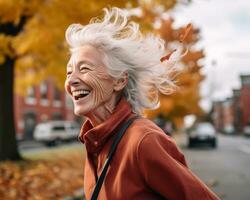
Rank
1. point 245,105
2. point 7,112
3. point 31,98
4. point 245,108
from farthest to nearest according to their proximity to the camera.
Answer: point 245,108
point 245,105
point 31,98
point 7,112

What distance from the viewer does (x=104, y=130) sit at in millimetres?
1899

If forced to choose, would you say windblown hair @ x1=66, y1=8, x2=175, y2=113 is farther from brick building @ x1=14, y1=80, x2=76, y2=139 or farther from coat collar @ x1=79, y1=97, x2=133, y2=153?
brick building @ x1=14, y1=80, x2=76, y2=139

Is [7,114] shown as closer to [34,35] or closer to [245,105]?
[34,35]

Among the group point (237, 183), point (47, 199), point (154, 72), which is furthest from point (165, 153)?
point (237, 183)

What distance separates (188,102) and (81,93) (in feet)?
112

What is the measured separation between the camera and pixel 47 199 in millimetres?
7957

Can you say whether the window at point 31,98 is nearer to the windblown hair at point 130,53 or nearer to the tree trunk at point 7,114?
the tree trunk at point 7,114

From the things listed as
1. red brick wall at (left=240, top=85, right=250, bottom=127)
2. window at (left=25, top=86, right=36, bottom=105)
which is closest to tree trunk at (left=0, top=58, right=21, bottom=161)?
window at (left=25, top=86, right=36, bottom=105)

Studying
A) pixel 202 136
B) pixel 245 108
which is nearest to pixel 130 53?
pixel 202 136

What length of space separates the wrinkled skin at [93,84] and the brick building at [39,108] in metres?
35.3

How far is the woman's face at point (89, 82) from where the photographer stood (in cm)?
201

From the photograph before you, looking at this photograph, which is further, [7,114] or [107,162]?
[7,114]

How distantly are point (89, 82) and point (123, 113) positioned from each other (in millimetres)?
201

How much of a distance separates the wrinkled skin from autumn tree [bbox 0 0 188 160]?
6.53 meters
